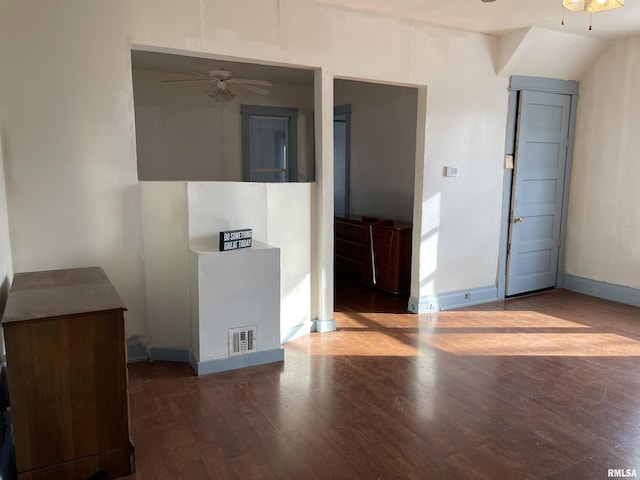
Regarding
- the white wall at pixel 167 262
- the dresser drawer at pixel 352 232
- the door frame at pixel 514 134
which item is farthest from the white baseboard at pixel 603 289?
the white wall at pixel 167 262

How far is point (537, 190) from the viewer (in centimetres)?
549

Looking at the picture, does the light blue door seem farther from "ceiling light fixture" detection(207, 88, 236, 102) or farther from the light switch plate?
"ceiling light fixture" detection(207, 88, 236, 102)

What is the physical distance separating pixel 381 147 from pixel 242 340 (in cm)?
374

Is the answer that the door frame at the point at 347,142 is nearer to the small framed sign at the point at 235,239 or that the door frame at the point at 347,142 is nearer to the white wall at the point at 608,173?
the white wall at the point at 608,173

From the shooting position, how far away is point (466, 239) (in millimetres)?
5051

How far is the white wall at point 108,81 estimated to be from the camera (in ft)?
9.91

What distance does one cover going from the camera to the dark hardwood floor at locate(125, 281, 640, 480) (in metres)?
2.37

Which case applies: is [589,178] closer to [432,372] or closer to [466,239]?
[466,239]

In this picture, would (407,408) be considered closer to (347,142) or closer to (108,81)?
(108,81)

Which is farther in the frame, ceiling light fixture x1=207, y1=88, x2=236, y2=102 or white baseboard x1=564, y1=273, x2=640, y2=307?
ceiling light fixture x1=207, y1=88, x2=236, y2=102

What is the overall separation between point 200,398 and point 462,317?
2.82m

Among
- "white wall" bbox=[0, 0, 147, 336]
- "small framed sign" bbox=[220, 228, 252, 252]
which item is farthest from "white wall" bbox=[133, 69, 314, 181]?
"small framed sign" bbox=[220, 228, 252, 252]

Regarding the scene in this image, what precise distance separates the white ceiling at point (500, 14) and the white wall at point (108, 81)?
0.15 m

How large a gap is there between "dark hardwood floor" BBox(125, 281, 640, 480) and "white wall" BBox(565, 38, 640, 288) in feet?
4.32
